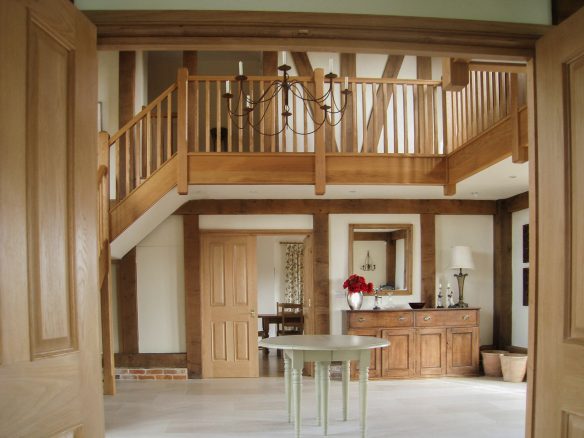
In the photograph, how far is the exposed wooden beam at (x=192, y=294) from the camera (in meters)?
8.98

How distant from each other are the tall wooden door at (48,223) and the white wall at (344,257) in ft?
23.5

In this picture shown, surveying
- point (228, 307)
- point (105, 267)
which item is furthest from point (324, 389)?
point (228, 307)

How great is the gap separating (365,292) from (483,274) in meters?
2.04

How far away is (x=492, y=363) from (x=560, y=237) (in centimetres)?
732

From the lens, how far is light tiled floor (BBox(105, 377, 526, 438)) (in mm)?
5840

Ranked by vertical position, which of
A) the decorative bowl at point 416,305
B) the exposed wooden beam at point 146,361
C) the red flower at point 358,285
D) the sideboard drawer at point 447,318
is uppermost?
the red flower at point 358,285

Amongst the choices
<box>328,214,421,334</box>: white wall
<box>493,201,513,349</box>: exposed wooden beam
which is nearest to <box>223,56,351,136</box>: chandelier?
<box>328,214,421,334</box>: white wall

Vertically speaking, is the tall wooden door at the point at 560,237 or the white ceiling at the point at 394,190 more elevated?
the white ceiling at the point at 394,190

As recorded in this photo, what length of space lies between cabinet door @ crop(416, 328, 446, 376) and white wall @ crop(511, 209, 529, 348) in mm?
1212

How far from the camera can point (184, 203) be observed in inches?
356

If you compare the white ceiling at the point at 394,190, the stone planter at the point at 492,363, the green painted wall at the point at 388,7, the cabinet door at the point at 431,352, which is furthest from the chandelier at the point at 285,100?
the stone planter at the point at 492,363

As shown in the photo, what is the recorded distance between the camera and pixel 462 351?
8984 millimetres

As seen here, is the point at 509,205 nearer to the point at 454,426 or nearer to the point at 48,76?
the point at 454,426

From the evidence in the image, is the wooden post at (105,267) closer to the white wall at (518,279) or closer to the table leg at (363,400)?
the table leg at (363,400)
